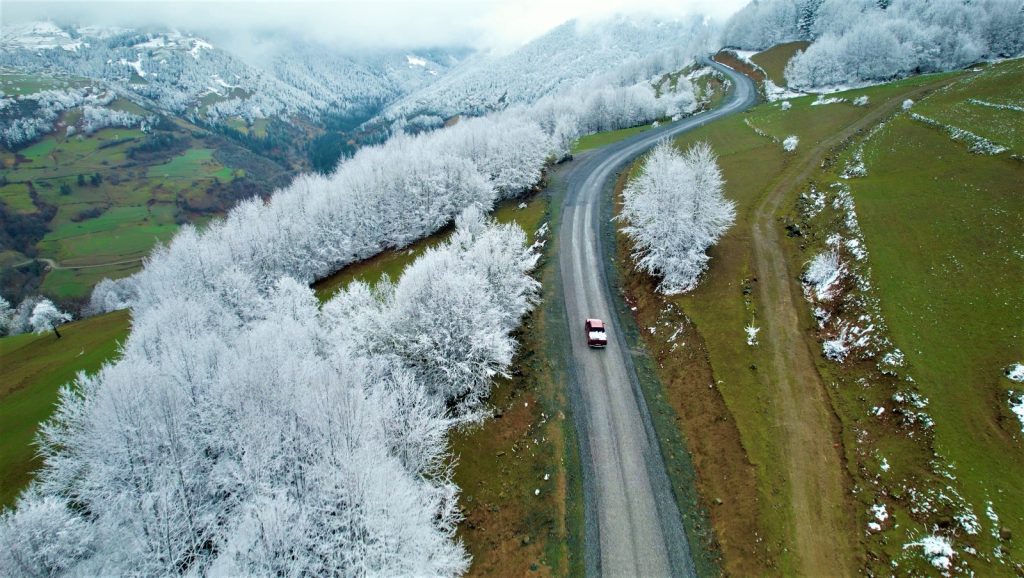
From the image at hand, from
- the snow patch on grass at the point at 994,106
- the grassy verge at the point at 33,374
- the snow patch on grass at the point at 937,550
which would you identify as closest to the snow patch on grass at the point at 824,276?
the snow patch on grass at the point at 937,550

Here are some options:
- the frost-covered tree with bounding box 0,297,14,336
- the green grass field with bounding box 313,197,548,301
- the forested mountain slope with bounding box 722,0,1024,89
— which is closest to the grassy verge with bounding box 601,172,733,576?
the green grass field with bounding box 313,197,548,301

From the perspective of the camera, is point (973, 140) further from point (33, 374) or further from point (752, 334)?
point (33, 374)

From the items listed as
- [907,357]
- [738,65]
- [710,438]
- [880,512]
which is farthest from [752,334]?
[738,65]

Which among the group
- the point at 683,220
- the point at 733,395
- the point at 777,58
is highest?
the point at 777,58

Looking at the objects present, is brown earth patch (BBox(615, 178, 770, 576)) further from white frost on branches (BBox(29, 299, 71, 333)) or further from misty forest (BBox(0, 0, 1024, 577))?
white frost on branches (BBox(29, 299, 71, 333))

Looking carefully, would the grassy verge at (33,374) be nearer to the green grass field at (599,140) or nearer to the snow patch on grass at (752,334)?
the snow patch on grass at (752,334)
